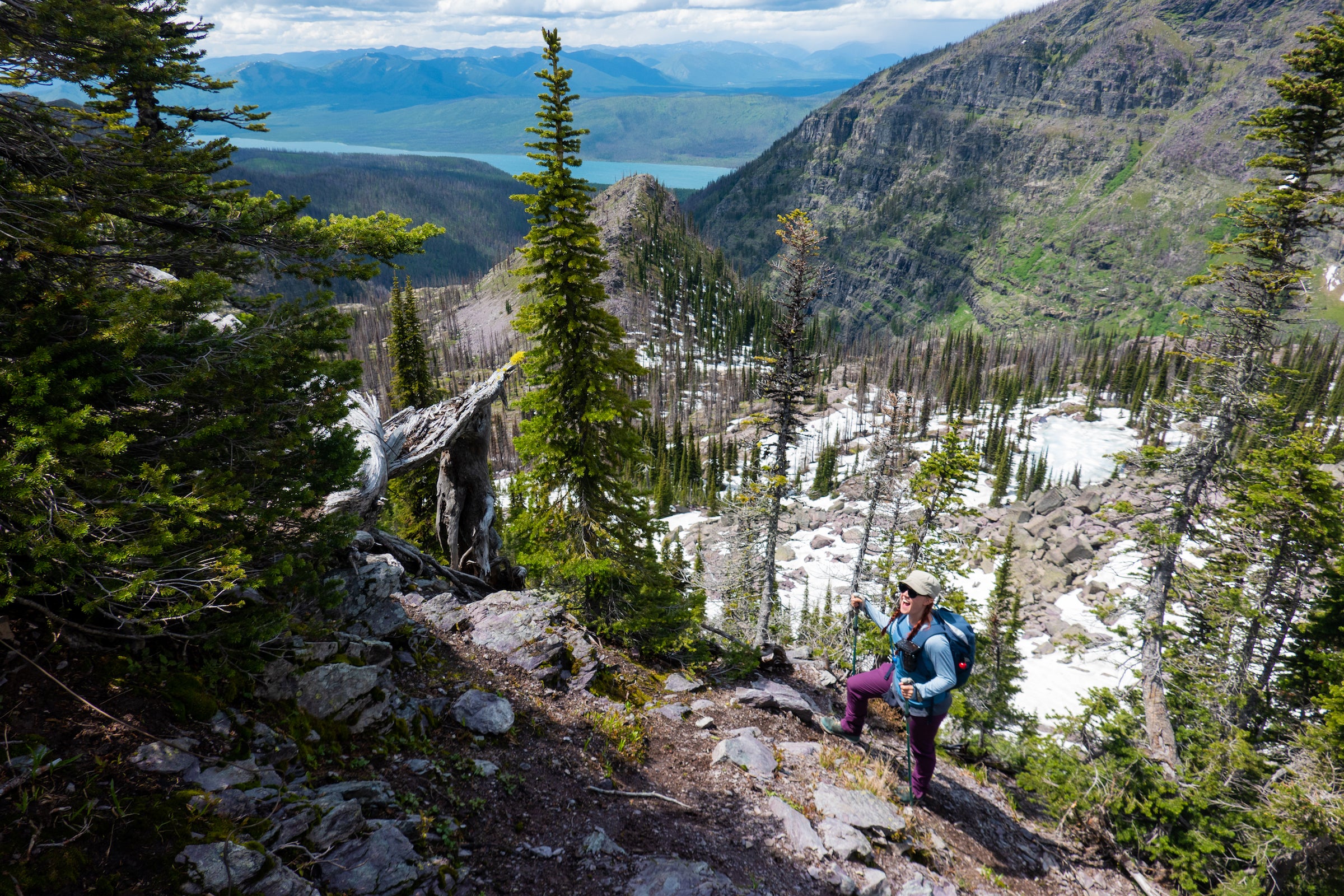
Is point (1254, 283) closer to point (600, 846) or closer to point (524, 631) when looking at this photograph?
point (524, 631)

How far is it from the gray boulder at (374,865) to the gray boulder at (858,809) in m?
5.32

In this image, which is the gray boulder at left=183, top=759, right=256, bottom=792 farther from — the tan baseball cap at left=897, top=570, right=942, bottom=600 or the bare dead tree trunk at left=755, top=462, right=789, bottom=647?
the bare dead tree trunk at left=755, top=462, right=789, bottom=647

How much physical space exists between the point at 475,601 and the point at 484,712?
16.4ft

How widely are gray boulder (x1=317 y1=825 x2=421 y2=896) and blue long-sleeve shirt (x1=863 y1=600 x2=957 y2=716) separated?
5719 millimetres

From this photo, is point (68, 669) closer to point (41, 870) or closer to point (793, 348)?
point (41, 870)

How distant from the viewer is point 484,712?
8.27 m

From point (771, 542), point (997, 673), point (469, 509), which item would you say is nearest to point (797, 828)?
point (469, 509)

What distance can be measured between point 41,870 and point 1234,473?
2509 cm

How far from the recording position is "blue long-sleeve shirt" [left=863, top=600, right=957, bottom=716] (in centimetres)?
718

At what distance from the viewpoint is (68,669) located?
4914 millimetres

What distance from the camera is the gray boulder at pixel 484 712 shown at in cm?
801

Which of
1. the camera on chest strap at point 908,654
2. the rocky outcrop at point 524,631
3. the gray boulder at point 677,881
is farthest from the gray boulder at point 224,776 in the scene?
the camera on chest strap at point 908,654

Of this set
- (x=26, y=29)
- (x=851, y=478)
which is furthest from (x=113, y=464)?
(x=851, y=478)

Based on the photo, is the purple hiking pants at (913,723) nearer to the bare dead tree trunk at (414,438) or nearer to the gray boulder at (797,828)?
A: the gray boulder at (797,828)
